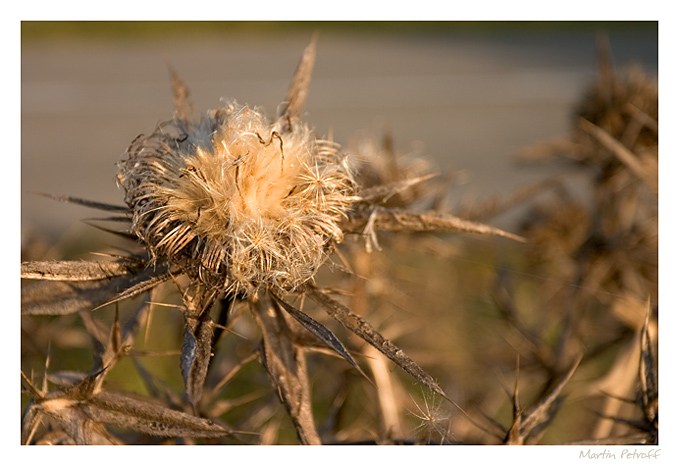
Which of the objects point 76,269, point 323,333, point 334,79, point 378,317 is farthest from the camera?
point 334,79

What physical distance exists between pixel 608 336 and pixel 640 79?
1.42m

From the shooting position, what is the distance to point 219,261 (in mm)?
1411

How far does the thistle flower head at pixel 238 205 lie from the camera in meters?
1.43

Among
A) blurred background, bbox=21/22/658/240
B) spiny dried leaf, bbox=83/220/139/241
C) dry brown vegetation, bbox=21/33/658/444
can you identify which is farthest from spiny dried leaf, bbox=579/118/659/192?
blurred background, bbox=21/22/658/240

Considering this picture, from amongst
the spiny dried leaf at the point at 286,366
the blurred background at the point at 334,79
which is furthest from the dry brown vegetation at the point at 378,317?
the blurred background at the point at 334,79

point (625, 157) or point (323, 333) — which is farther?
point (625, 157)

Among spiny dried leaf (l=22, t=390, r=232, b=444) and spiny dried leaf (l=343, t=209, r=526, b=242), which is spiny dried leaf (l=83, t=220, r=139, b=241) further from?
spiny dried leaf (l=343, t=209, r=526, b=242)

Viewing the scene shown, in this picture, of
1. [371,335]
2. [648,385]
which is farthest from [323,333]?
[648,385]

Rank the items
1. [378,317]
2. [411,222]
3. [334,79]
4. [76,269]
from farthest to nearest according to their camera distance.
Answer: [334,79] → [378,317] → [411,222] → [76,269]

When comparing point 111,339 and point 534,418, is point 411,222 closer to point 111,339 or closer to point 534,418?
point 534,418

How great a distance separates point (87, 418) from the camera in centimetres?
152

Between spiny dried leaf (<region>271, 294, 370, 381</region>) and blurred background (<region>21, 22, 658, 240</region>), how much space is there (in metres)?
6.60

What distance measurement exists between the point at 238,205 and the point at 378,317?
1.57m

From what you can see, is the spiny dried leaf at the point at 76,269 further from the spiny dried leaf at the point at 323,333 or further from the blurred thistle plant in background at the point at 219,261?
the spiny dried leaf at the point at 323,333
